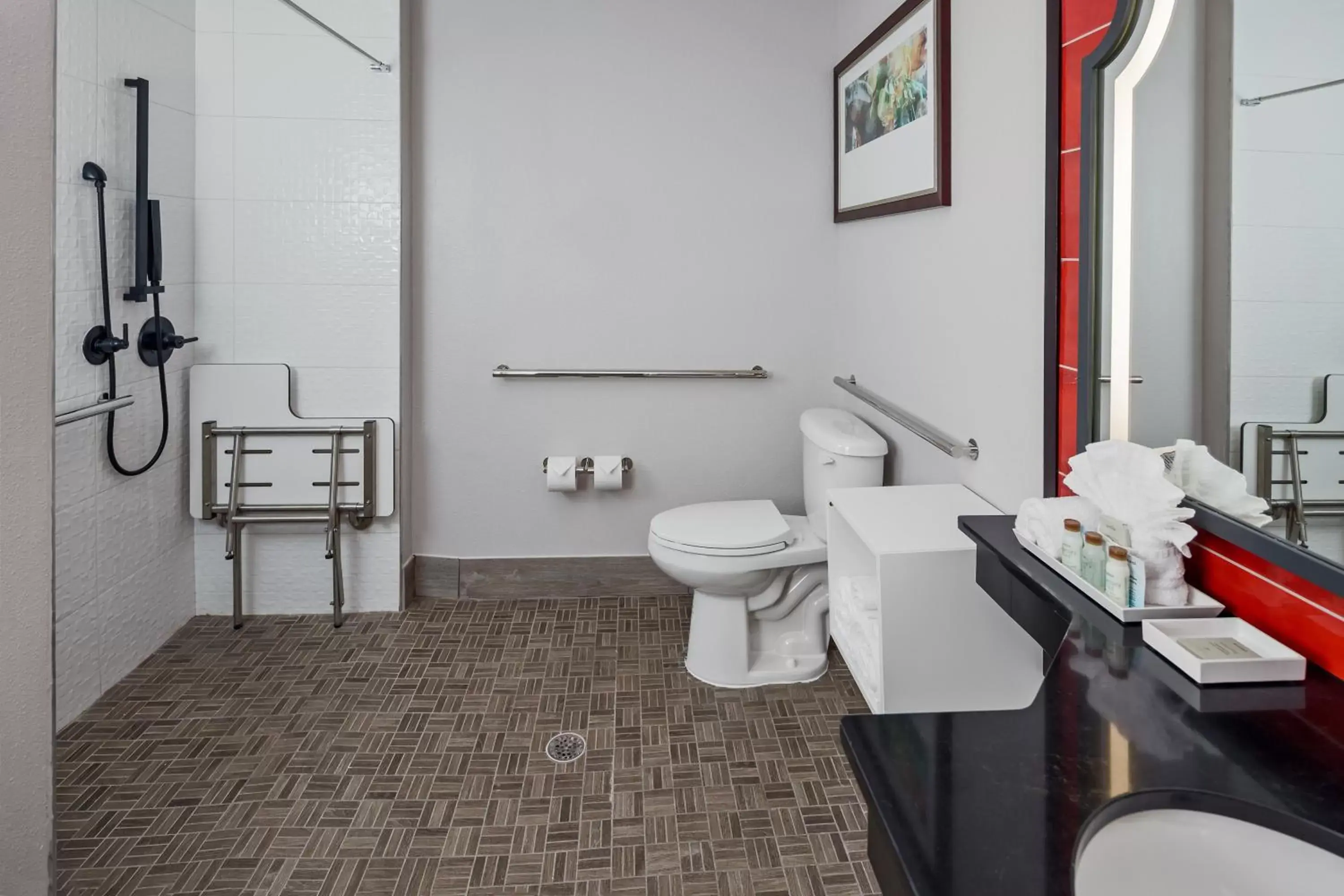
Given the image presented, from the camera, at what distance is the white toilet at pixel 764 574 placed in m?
2.78

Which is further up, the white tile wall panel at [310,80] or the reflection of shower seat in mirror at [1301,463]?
the white tile wall panel at [310,80]

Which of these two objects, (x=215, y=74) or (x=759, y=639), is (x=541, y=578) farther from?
(x=215, y=74)

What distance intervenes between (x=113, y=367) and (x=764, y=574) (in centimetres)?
198

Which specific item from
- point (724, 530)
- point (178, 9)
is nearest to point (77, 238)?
point (178, 9)

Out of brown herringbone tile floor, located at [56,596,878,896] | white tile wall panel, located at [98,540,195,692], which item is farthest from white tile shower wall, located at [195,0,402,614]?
brown herringbone tile floor, located at [56,596,878,896]

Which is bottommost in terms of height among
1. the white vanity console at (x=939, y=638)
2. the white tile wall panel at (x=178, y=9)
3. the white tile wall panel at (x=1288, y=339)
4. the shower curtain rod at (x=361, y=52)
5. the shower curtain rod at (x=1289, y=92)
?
the white vanity console at (x=939, y=638)

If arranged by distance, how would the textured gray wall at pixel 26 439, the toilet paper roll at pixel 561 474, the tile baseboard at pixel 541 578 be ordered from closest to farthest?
the textured gray wall at pixel 26 439
the toilet paper roll at pixel 561 474
the tile baseboard at pixel 541 578

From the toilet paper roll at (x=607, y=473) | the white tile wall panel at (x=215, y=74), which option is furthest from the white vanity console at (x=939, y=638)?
the white tile wall panel at (x=215, y=74)

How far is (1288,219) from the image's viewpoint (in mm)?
1174

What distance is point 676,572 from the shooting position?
9.30 ft

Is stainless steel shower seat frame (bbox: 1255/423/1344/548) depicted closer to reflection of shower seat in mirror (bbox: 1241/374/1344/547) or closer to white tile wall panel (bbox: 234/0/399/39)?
reflection of shower seat in mirror (bbox: 1241/374/1344/547)

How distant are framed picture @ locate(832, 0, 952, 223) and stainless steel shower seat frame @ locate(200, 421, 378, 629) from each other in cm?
193

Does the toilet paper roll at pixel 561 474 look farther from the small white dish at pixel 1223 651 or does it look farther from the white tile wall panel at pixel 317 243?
the small white dish at pixel 1223 651

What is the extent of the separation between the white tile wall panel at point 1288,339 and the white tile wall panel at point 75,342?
8.89ft
